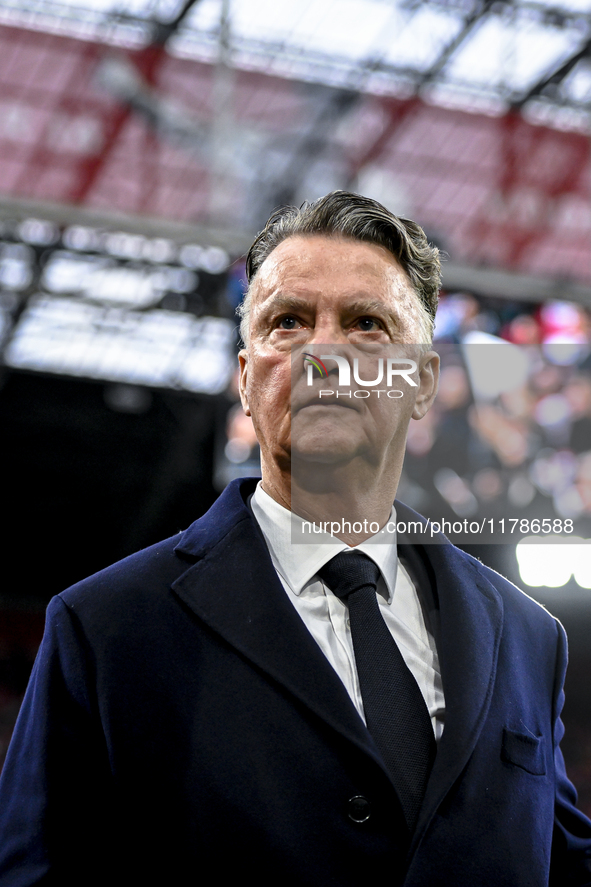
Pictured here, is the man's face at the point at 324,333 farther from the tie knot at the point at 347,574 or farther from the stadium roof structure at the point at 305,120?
the stadium roof structure at the point at 305,120

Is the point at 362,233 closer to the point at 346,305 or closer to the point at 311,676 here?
the point at 346,305

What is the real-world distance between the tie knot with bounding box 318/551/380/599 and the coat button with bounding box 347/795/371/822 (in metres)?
0.25

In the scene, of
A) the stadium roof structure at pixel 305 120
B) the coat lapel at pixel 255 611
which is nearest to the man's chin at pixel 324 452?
the coat lapel at pixel 255 611

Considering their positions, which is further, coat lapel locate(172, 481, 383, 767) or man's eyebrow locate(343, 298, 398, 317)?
man's eyebrow locate(343, 298, 398, 317)

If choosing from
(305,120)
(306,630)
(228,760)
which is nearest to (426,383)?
(306,630)

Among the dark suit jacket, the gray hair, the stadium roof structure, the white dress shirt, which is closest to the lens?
the dark suit jacket

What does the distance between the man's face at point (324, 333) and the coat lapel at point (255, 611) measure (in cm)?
11

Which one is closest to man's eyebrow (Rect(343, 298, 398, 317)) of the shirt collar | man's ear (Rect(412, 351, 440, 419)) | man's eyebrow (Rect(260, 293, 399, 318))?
man's eyebrow (Rect(260, 293, 399, 318))

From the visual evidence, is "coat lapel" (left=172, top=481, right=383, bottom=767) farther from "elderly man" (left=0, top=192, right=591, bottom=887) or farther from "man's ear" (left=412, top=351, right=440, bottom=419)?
"man's ear" (left=412, top=351, right=440, bottom=419)

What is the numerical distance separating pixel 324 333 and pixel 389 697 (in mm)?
440

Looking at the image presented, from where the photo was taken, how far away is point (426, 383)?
127 centimetres

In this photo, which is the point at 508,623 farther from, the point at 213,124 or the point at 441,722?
the point at 213,124

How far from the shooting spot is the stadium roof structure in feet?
17.7

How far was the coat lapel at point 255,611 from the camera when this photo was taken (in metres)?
0.96
